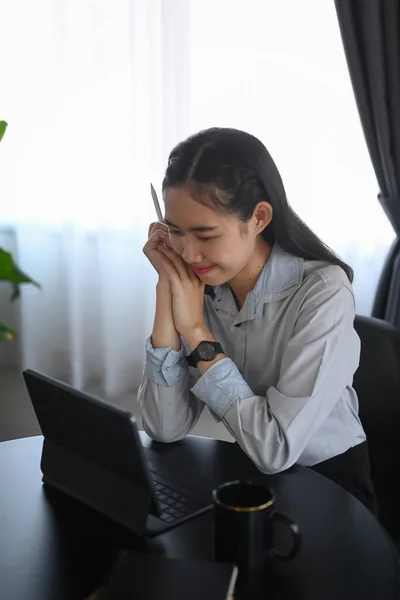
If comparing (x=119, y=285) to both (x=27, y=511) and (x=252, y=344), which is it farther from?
(x=27, y=511)

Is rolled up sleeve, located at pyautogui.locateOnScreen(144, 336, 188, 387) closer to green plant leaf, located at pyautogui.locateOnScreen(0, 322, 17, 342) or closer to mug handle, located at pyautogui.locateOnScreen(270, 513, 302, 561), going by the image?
mug handle, located at pyautogui.locateOnScreen(270, 513, 302, 561)

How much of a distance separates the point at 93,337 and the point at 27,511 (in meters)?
1.55

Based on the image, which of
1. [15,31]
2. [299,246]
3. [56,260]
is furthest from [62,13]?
[299,246]

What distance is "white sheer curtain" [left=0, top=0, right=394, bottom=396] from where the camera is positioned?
2359 millimetres

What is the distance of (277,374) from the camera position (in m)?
1.43

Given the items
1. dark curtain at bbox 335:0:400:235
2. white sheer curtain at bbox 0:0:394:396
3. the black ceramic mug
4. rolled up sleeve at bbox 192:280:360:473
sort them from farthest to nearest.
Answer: white sheer curtain at bbox 0:0:394:396 → dark curtain at bbox 335:0:400:235 → rolled up sleeve at bbox 192:280:360:473 → the black ceramic mug

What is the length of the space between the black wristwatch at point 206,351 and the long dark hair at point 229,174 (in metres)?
0.24

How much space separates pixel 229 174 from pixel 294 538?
0.70 meters

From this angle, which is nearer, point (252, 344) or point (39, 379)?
point (39, 379)

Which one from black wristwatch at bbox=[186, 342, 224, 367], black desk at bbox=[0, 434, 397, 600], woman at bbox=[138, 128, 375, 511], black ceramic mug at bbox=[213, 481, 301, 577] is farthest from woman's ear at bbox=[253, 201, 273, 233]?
black ceramic mug at bbox=[213, 481, 301, 577]

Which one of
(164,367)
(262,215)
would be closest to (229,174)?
(262,215)

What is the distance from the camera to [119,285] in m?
2.56

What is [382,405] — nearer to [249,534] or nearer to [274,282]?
[274,282]

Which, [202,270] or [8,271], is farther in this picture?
[202,270]
